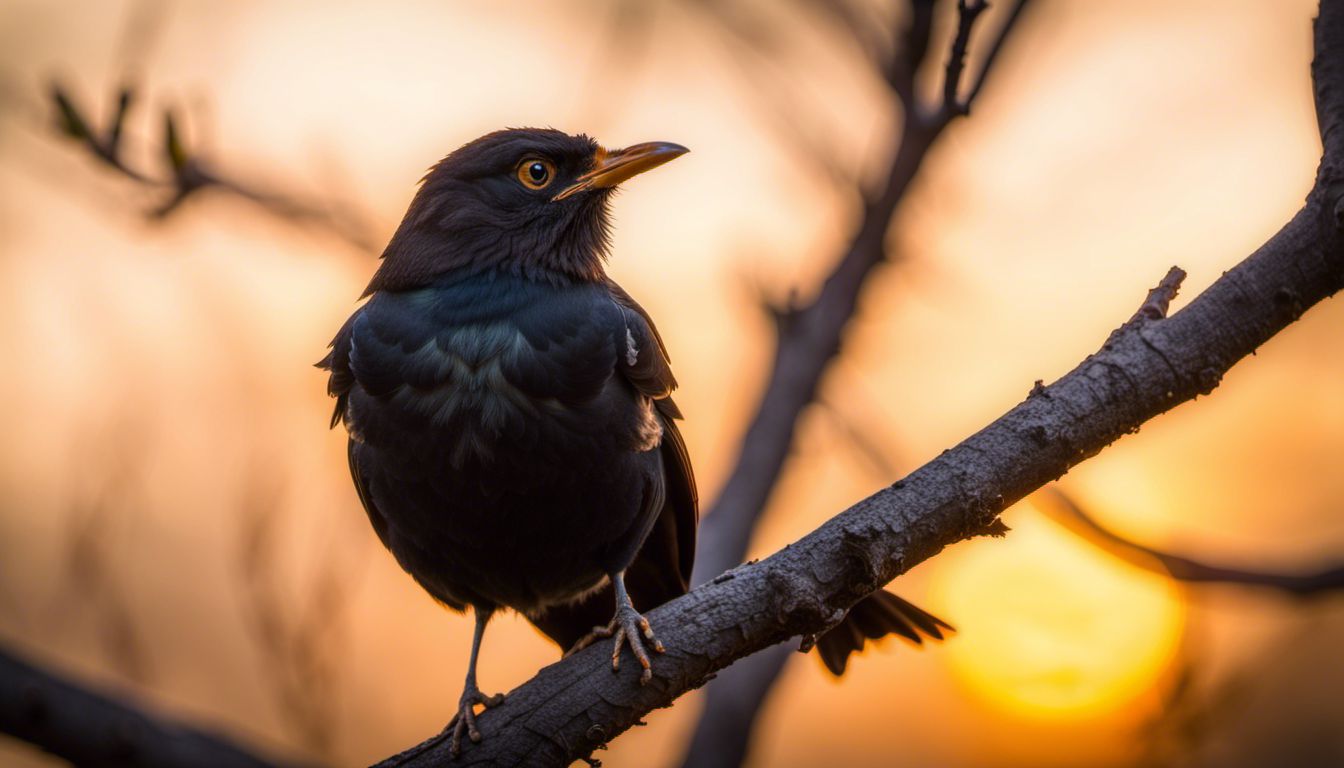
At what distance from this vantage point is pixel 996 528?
331cm

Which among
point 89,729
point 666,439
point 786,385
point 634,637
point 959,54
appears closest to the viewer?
point 89,729

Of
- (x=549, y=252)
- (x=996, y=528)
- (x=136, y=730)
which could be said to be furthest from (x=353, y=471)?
(x=996, y=528)

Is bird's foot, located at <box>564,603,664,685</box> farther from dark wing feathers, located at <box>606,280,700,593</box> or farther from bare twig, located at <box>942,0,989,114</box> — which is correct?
bare twig, located at <box>942,0,989,114</box>

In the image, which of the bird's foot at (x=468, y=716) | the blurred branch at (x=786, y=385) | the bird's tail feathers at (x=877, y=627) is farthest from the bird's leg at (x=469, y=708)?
the blurred branch at (x=786, y=385)

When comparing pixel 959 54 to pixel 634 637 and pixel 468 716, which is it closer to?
pixel 634 637

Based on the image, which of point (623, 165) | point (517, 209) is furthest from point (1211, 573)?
point (517, 209)

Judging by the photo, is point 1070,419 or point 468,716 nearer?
point 1070,419

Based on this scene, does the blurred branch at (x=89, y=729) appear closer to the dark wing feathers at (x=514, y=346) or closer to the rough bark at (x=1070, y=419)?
the rough bark at (x=1070, y=419)

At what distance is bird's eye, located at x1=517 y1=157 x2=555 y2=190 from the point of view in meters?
4.81

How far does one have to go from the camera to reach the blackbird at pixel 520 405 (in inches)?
161

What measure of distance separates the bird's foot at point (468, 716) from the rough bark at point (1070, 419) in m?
0.82

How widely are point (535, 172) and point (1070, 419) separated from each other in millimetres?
2461

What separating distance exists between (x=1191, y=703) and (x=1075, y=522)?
1.44 metres

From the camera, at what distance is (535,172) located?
4.84 metres
